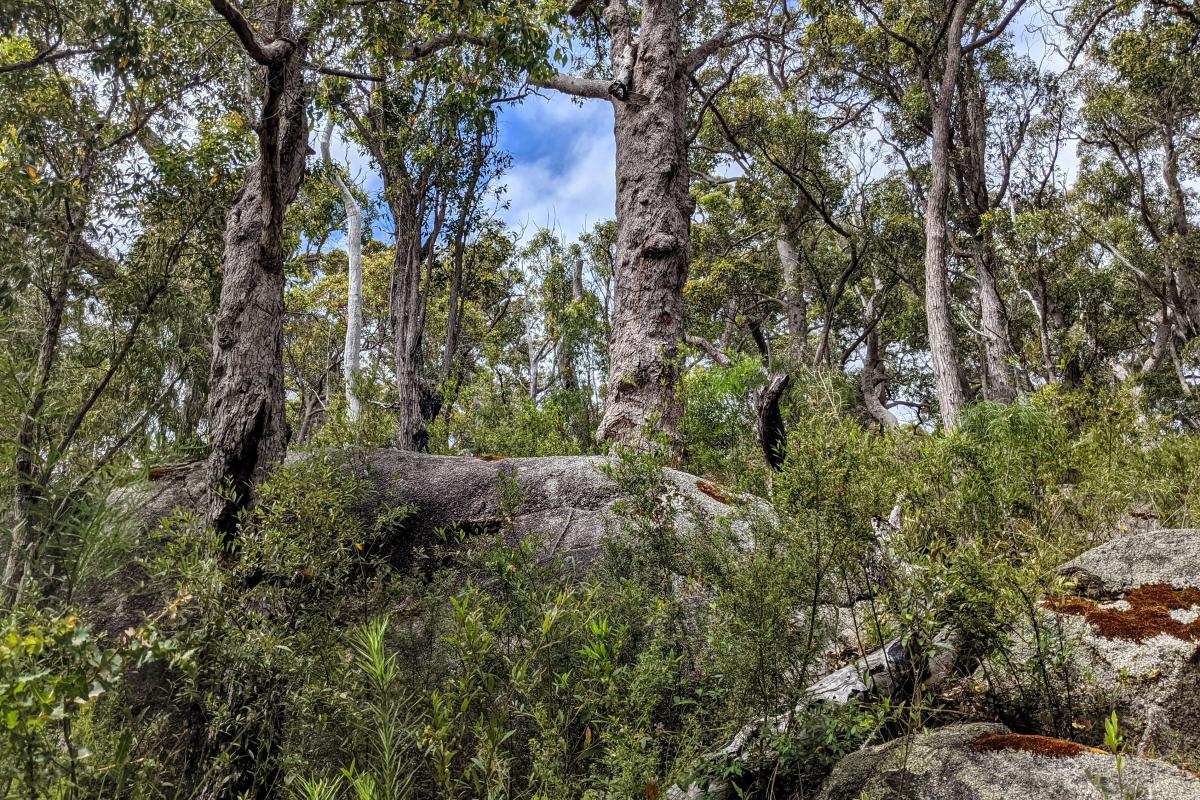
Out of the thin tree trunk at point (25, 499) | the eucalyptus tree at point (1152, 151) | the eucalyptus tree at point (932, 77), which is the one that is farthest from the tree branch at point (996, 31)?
the thin tree trunk at point (25, 499)

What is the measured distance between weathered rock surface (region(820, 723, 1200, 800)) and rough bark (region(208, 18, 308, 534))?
10.1 ft

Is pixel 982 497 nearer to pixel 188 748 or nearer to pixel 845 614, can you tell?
pixel 845 614

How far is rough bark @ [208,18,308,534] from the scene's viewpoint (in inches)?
139

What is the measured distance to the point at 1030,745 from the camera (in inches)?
76.1

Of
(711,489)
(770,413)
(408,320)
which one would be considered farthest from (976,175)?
(711,489)

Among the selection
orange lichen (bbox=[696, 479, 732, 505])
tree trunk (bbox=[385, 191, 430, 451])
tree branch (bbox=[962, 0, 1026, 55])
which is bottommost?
orange lichen (bbox=[696, 479, 732, 505])

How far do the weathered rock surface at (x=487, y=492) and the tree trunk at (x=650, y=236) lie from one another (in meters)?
1.18

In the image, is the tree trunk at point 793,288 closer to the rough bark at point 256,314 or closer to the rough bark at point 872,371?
the rough bark at point 872,371

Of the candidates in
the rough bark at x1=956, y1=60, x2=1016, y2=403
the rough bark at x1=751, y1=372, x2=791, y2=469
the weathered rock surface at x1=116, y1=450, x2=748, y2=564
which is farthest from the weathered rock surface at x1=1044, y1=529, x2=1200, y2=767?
the rough bark at x1=956, y1=60, x2=1016, y2=403

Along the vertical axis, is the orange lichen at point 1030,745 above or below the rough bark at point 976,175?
below

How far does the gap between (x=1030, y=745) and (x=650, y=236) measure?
5310mm

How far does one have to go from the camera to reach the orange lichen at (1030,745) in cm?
189

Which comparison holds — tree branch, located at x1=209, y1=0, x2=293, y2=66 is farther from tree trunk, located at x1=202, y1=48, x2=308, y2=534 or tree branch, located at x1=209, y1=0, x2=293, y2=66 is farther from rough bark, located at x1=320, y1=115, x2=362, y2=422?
rough bark, located at x1=320, y1=115, x2=362, y2=422

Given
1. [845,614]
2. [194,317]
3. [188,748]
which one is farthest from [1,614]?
[845,614]
